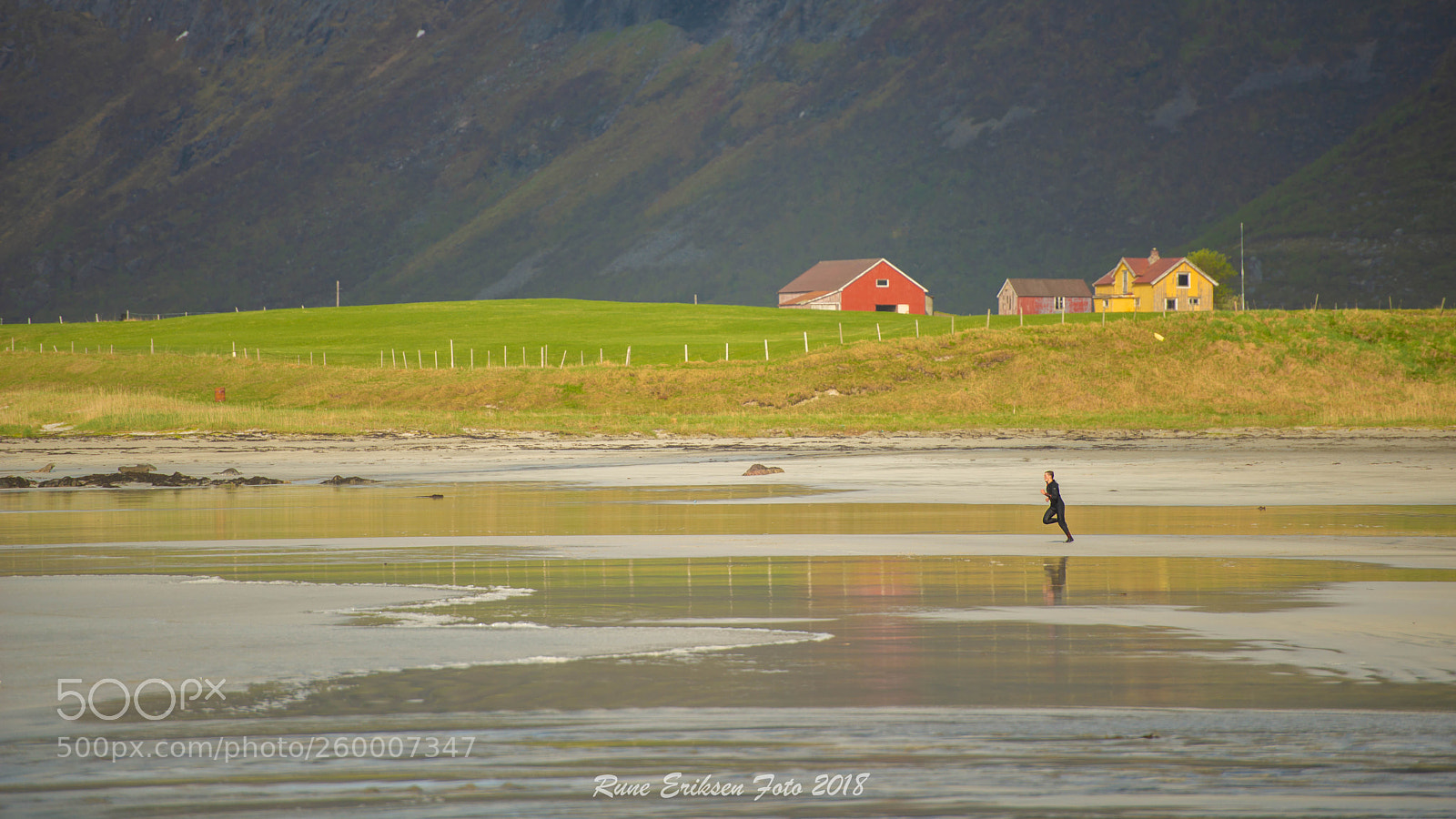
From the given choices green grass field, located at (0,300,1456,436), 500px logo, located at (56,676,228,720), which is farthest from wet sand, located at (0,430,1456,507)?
500px logo, located at (56,676,228,720)

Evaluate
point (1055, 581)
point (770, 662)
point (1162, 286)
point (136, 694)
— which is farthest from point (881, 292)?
point (136, 694)

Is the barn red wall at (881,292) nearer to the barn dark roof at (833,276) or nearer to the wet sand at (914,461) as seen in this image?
the barn dark roof at (833,276)

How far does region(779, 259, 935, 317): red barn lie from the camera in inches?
6845

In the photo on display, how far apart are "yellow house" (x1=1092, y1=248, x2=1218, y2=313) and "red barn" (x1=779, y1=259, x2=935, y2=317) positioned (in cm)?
2361

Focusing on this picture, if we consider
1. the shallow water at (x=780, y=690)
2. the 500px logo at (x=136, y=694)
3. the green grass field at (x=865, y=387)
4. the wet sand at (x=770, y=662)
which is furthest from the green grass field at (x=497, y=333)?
the 500px logo at (x=136, y=694)

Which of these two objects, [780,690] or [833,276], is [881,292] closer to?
[833,276]

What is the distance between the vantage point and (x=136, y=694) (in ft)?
39.0

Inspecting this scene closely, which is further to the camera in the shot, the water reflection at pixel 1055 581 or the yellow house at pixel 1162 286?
the yellow house at pixel 1162 286

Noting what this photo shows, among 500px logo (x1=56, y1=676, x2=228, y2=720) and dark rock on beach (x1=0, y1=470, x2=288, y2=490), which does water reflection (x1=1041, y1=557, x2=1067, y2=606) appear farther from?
dark rock on beach (x1=0, y1=470, x2=288, y2=490)

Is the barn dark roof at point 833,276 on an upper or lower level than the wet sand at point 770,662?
upper

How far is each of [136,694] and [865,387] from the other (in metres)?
49.2

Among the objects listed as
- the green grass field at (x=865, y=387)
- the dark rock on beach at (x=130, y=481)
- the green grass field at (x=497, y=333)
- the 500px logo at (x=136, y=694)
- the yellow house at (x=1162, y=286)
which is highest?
the yellow house at (x=1162, y=286)

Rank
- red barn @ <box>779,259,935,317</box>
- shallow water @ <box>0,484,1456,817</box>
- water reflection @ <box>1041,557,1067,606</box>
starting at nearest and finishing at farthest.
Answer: shallow water @ <box>0,484,1456,817</box> → water reflection @ <box>1041,557,1067,606</box> → red barn @ <box>779,259,935,317</box>

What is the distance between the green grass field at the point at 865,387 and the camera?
53281 millimetres
